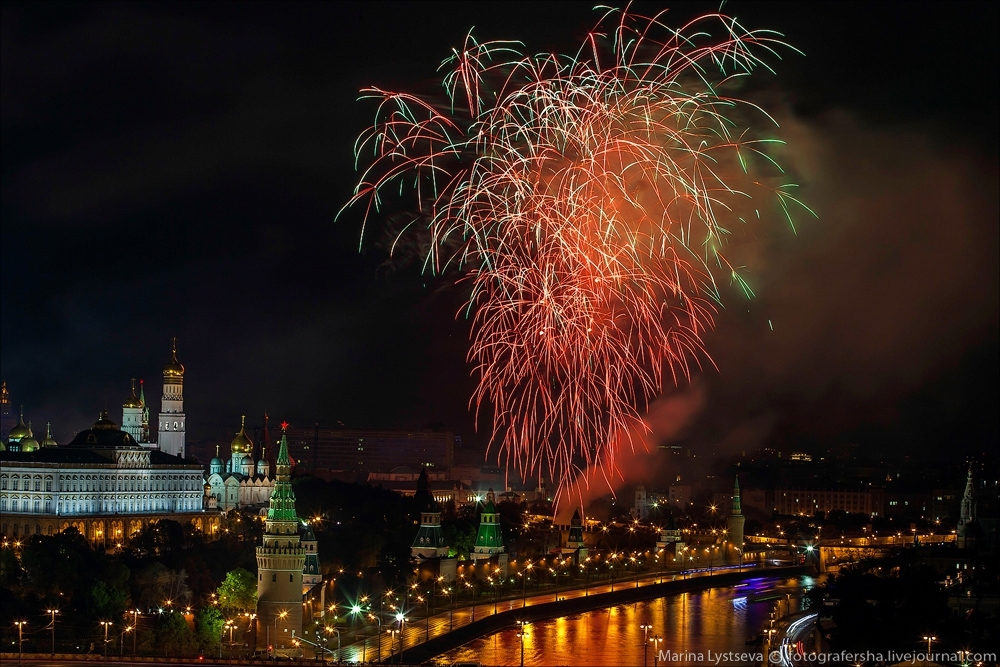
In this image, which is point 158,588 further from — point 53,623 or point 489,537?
point 489,537

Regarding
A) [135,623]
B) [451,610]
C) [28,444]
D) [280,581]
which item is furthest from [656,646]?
[28,444]

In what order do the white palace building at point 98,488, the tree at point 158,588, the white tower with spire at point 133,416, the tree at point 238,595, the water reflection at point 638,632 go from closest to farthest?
the water reflection at point 638,632 → the tree at point 238,595 → the tree at point 158,588 → the white palace building at point 98,488 → the white tower with spire at point 133,416

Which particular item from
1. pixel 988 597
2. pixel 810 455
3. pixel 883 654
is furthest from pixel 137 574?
pixel 810 455

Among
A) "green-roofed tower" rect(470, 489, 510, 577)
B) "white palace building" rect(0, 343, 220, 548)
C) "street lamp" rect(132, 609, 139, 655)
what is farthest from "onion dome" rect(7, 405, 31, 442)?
"street lamp" rect(132, 609, 139, 655)

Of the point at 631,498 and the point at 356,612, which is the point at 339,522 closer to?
the point at 356,612

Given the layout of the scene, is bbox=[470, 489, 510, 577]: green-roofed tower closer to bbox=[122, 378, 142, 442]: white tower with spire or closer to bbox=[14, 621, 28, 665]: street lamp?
bbox=[14, 621, 28, 665]: street lamp

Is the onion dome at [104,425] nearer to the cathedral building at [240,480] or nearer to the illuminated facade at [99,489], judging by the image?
the illuminated facade at [99,489]

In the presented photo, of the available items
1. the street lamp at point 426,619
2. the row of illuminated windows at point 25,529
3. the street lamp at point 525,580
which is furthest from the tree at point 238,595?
the row of illuminated windows at point 25,529
